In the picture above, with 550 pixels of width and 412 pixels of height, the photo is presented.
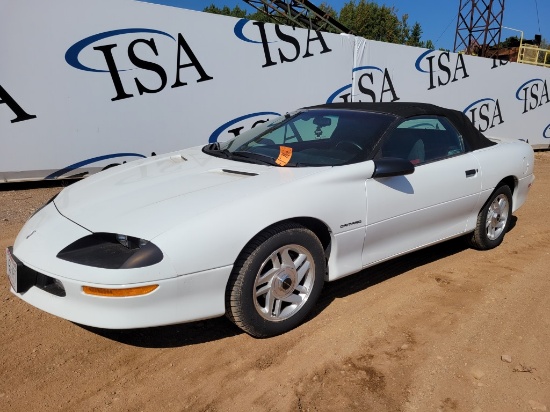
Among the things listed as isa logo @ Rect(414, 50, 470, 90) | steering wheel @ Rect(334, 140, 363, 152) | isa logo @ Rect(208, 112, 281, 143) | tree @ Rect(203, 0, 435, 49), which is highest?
tree @ Rect(203, 0, 435, 49)

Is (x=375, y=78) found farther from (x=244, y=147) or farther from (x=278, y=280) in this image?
(x=278, y=280)

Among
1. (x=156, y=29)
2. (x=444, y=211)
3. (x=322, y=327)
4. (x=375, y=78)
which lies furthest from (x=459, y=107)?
(x=322, y=327)

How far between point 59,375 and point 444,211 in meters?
2.92

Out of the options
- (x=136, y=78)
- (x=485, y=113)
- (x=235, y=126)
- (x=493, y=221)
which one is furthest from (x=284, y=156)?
(x=485, y=113)

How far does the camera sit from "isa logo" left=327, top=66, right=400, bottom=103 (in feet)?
31.4

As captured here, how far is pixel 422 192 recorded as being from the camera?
359 centimetres

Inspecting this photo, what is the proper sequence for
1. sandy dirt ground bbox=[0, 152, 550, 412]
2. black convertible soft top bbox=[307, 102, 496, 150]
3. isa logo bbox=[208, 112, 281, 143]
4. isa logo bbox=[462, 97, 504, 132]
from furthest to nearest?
1. isa logo bbox=[462, 97, 504, 132]
2. isa logo bbox=[208, 112, 281, 143]
3. black convertible soft top bbox=[307, 102, 496, 150]
4. sandy dirt ground bbox=[0, 152, 550, 412]

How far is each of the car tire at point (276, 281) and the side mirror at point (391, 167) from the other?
2.19ft

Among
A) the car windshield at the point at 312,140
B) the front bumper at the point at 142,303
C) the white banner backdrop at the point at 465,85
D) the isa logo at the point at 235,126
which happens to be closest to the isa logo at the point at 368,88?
the white banner backdrop at the point at 465,85

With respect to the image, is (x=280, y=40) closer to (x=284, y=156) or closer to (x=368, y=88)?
(x=368, y=88)

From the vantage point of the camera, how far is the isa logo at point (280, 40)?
7.78 metres

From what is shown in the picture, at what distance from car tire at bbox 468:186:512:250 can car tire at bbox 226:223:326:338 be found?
205 centimetres

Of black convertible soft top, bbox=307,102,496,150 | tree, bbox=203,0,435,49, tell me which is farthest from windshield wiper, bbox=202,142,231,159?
tree, bbox=203,0,435,49

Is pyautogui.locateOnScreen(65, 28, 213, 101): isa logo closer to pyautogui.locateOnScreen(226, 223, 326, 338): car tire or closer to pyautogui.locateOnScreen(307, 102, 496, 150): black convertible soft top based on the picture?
pyautogui.locateOnScreen(307, 102, 496, 150): black convertible soft top
